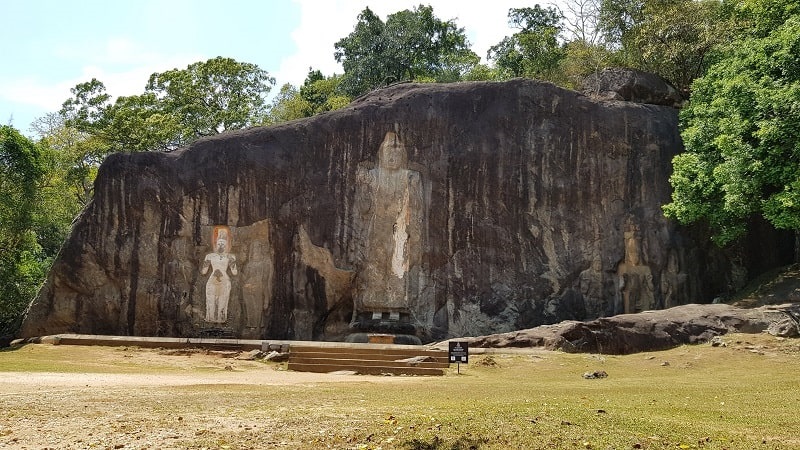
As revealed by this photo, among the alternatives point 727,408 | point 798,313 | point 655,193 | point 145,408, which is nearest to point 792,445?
point 727,408

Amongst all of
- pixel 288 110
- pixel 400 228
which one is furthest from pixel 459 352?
pixel 288 110

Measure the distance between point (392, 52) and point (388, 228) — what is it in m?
18.3

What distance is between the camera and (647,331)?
2180cm

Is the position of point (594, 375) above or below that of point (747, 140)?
below

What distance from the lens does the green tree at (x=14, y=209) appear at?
1099 inches

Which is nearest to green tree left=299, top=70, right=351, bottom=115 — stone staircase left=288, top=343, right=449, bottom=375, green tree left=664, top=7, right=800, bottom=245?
green tree left=664, top=7, right=800, bottom=245

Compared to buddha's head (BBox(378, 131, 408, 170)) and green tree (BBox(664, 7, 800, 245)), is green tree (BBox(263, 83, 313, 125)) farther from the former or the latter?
green tree (BBox(664, 7, 800, 245))

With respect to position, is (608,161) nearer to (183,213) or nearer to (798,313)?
(798,313)

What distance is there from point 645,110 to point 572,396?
64.3 feet

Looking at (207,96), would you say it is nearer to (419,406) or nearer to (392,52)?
(392,52)

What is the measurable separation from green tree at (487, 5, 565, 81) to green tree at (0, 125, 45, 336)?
22.8 m

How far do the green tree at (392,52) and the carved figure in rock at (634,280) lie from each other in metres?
18.8

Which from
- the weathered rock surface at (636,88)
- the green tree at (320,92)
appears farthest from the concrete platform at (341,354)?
the green tree at (320,92)

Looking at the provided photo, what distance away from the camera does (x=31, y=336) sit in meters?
27.1
